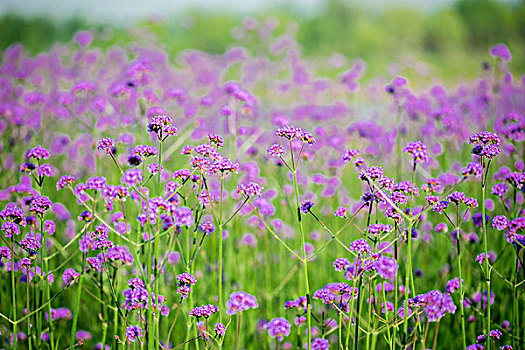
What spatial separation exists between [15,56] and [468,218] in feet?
Answer: 22.4

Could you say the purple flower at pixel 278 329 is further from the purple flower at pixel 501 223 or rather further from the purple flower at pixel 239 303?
the purple flower at pixel 501 223

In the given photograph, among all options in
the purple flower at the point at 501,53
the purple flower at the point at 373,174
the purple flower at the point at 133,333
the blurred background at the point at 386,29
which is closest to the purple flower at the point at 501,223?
the purple flower at the point at 373,174

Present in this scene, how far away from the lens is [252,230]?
13.2 feet

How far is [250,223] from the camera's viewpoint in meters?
3.17

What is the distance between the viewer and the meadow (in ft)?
6.14

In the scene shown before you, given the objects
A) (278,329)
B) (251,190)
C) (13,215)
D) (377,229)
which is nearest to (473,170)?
(377,229)

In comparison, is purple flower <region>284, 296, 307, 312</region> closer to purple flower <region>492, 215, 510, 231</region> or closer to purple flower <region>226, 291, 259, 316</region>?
purple flower <region>226, 291, 259, 316</region>

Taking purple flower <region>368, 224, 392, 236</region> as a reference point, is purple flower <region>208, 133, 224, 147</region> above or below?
above

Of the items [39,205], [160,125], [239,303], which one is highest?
[160,125]

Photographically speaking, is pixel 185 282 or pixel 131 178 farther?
pixel 185 282

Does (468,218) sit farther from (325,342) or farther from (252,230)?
(325,342)

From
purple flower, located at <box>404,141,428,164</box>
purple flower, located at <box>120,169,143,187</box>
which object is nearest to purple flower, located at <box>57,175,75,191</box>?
purple flower, located at <box>120,169,143,187</box>

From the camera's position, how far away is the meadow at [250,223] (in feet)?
6.14

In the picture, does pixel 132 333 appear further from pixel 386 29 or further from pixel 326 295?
pixel 386 29
